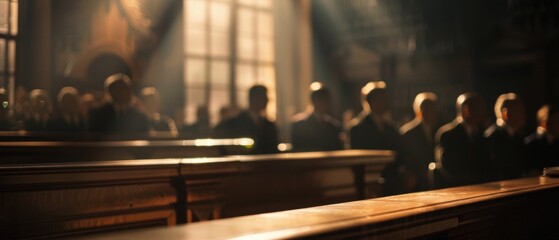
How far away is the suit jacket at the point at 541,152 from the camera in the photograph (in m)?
5.45

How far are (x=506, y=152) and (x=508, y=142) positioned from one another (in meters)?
Answer: 0.10

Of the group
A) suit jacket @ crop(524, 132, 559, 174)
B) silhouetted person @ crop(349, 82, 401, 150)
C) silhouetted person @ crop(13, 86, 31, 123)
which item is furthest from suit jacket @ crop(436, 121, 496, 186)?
silhouetted person @ crop(13, 86, 31, 123)

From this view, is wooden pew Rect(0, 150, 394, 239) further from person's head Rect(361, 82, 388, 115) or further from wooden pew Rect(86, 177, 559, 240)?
wooden pew Rect(86, 177, 559, 240)

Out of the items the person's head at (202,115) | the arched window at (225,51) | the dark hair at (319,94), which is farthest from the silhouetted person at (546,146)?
the arched window at (225,51)

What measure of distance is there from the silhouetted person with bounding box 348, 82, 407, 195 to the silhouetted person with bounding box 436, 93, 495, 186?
1.68 feet

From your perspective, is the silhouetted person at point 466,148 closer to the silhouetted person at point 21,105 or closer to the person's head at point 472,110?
the person's head at point 472,110

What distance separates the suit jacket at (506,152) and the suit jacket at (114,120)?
3522mm

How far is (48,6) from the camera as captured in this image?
9.72m

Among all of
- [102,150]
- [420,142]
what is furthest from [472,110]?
[102,150]

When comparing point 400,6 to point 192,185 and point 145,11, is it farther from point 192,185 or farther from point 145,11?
point 192,185

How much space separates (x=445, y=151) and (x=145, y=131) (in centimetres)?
351

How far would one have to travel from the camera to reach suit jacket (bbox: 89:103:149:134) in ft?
20.4

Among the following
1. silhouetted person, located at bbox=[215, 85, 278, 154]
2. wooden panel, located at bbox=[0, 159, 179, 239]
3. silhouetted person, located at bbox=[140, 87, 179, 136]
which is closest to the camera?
wooden panel, located at bbox=[0, 159, 179, 239]

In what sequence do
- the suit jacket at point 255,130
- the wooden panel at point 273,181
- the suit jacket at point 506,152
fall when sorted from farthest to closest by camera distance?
the suit jacket at point 255,130 < the suit jacket at point 506,152 < the wooden panel at point 273,181
